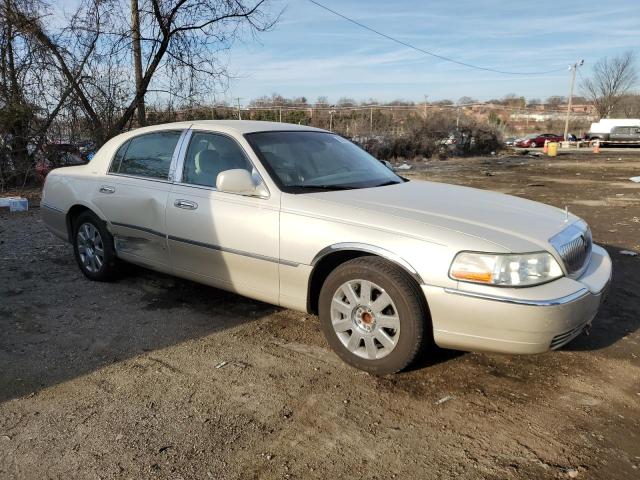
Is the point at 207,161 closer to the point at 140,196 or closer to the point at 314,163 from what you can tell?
the point at 140,196

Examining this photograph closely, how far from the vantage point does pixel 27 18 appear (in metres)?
10.4

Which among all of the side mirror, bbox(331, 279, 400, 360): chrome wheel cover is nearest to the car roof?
the side mirror

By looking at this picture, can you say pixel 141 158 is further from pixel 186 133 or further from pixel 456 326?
pixel 456 326

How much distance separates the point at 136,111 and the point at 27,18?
2764mm

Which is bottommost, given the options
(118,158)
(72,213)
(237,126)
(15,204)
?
(15,204)

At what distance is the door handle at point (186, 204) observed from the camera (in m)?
4.02

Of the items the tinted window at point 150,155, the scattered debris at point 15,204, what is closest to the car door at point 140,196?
the tinted window at point 150,155

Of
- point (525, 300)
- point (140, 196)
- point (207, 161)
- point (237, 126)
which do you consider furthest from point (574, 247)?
point (140, 196)

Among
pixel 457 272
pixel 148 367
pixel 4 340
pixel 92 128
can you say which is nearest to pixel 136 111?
pixel 92 128

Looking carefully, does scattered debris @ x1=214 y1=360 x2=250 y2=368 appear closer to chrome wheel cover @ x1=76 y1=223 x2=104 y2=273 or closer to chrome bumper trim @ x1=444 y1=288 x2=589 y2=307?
chrome bumper trim @ x1=444 y1=288 x2=589 y2=307

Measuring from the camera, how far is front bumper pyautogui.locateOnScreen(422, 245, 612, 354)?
276cm

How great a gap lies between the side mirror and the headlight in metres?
1.48

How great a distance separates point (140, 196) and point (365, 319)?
238 cm

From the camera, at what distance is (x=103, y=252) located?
4.92 meters
